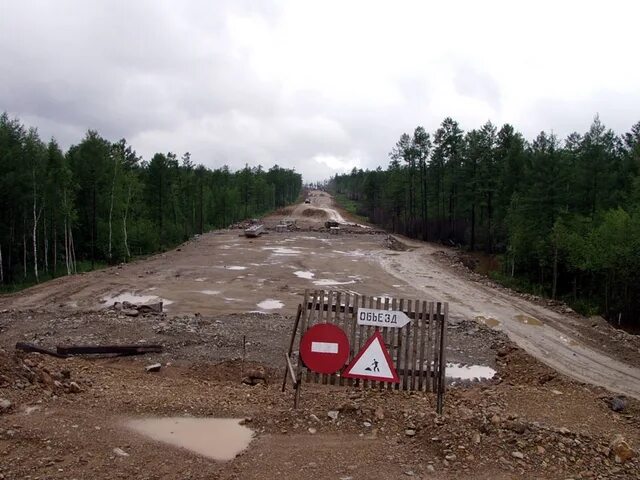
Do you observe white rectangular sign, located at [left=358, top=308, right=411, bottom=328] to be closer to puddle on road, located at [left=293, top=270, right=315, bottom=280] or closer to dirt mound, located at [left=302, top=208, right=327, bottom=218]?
puddle on road, located at [left=293, top=270, right=315, bottom=280]

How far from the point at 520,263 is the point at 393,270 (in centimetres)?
1124

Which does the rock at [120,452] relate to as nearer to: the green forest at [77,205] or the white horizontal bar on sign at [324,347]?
the white horizontal bar on sign at [324,347]

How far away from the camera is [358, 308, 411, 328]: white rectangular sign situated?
7.04 metres

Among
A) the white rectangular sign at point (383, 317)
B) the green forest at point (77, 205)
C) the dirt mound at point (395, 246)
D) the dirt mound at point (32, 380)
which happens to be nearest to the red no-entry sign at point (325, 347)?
the white rectangular sign at point (383, 317)

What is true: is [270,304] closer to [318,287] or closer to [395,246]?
[318,287]

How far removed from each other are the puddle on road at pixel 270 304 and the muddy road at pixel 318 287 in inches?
1.6

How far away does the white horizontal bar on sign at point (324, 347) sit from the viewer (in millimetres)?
7184

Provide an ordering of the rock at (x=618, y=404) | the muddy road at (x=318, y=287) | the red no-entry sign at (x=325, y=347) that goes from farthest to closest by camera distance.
A: the muddy road at (x=318, y=287)
the rock at (x=618, y=404)
the red no-entry sign at (x=325, y=347)

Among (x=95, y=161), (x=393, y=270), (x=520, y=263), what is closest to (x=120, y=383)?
(x=393, y=270)

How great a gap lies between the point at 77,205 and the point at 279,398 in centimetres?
4266

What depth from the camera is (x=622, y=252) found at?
25.3 meters

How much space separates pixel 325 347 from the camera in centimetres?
720

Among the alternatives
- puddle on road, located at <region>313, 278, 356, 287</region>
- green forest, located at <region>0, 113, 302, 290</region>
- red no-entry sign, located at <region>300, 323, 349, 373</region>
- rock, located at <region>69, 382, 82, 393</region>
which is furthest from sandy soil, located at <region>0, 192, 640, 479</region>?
green forest, located at <region>0, 113, 302, 290</region>

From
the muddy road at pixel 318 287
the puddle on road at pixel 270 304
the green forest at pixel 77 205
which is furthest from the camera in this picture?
the green forest at pixel 77 205
